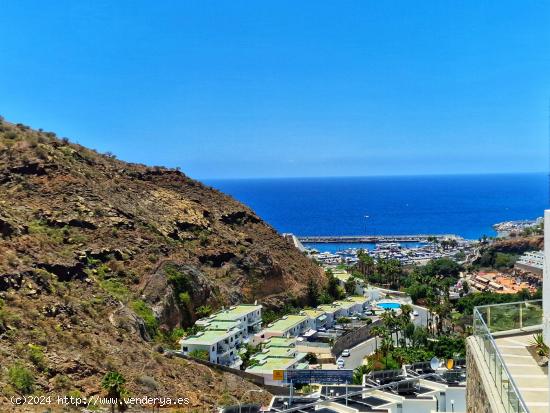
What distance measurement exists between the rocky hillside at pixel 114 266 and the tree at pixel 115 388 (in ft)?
5.71

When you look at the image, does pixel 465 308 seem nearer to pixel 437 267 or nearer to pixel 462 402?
pixel 437 267

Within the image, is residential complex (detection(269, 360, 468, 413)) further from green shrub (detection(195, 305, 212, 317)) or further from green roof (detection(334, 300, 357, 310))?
green roof (detection(334, 300, 357, 310))

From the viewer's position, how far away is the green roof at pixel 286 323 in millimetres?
43062

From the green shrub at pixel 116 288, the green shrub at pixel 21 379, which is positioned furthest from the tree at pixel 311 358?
the green shrub at pixel 21 379

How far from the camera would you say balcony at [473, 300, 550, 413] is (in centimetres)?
731

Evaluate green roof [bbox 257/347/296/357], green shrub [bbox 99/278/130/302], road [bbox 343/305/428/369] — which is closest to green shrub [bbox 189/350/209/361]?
green roof [bbox 257/347/296/357]

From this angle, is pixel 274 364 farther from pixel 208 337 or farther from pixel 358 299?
pixel 358 299

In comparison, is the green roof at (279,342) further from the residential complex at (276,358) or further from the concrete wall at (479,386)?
the concrete wall at (479,386)

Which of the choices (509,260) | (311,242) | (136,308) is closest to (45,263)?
(136,308)

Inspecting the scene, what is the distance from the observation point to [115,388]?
21219mm

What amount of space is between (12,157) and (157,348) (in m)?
24.3

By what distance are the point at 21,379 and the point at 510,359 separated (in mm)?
18751

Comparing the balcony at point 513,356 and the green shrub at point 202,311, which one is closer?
the balcony at point 513,356

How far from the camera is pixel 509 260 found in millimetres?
99562
